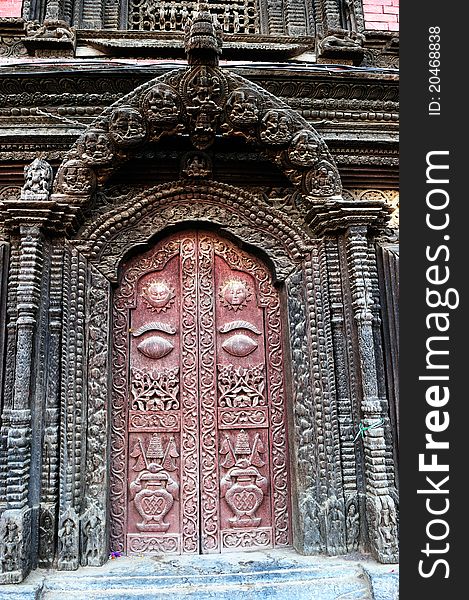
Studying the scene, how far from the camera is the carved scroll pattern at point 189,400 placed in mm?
3570

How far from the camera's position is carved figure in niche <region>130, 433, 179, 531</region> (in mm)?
3553

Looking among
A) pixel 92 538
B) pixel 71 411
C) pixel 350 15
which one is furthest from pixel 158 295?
pixel 350 15

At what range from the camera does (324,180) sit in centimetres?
369

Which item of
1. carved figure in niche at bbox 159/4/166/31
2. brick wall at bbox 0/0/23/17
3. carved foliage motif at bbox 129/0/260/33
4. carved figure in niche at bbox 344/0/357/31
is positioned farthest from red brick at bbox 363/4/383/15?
brick wall at bbox 0/0/23/17

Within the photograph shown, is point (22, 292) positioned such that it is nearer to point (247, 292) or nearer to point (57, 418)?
point (57, 418)

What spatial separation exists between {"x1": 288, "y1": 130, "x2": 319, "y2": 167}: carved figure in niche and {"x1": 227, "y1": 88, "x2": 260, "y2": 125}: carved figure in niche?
0.37 metres

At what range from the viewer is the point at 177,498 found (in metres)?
3.60

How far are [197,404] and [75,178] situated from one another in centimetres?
203

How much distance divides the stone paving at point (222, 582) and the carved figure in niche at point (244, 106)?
3357mm

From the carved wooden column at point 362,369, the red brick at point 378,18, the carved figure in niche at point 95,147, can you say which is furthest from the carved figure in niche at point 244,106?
the red brick at point 378,18

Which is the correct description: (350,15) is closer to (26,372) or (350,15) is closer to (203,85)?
(203,85)

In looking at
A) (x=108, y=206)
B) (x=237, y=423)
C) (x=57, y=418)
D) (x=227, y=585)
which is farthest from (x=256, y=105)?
(x=227, y=585)

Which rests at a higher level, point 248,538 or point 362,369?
point 362,369

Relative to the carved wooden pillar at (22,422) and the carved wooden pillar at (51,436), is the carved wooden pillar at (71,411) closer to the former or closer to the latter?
the carved wooden pillar at (51,436)
